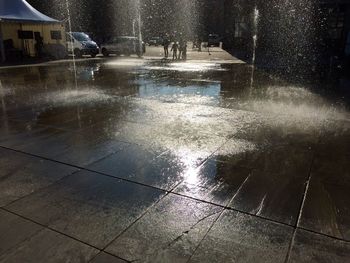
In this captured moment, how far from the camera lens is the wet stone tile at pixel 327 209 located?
3.10 metres

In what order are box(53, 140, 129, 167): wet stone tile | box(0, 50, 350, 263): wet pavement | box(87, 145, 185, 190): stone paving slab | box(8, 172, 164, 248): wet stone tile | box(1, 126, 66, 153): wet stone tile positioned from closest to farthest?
box(0, 50, 350, 263): wet pavement → box(8, 172, 164, 248): wet stone tile → box(87, 145, 185, 190): stone paving slab → box(53, 140, 129, 167): wet stone tile → box(1, 126, 66, 153): wet stone tile

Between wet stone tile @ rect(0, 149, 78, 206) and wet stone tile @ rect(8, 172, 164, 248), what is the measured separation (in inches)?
6.4

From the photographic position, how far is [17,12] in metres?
20.5

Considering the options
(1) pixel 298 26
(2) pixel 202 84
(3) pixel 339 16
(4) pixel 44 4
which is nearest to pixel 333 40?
(3) pixel 339 16

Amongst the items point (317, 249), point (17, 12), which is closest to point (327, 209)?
point (317, 249)

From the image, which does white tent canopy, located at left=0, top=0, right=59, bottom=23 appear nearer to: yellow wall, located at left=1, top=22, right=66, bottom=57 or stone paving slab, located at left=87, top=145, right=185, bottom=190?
yellow wall, located at left=1, top=22, right=66, bottom=57

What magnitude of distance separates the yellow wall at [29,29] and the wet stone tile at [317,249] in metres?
23.3

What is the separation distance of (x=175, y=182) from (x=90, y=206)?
3.66 feet

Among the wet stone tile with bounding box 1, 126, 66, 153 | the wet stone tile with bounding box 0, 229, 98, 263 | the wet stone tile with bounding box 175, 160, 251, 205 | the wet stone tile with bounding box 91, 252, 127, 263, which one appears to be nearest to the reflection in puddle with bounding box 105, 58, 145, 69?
the wet stone tile with bounding box 1, 126, 66, 153

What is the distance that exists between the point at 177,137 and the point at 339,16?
2591 centimetres

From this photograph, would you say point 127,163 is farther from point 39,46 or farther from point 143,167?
point 39,46

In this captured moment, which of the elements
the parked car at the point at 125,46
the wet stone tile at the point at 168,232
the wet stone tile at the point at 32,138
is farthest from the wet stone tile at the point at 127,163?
the parked car at the point at 125,46

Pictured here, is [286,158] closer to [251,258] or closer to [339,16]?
[251,258]

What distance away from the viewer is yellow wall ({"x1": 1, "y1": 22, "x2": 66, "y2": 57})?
70.9 ft
